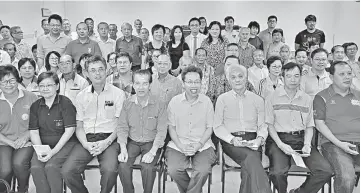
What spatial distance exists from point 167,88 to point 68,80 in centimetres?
107

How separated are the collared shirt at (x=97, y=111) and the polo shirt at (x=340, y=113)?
1.69 m

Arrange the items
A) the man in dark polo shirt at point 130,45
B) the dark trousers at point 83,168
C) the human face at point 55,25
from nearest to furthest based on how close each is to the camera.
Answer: the dark trousers at point 83,168 < the human face at point 55,25 < the man in dark polo shirt at point 130,45

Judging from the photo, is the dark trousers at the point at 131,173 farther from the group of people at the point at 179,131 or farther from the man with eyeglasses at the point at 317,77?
the man with eyeglasses at the point at 317,77

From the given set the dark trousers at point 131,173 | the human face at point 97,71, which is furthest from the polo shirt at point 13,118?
the dark trousers at point 131,173

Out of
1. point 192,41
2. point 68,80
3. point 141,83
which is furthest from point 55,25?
point 141,83

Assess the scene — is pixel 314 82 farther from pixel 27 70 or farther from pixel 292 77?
pixel 27 70

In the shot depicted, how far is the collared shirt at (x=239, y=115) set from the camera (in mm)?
2770

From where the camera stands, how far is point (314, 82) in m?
3.52

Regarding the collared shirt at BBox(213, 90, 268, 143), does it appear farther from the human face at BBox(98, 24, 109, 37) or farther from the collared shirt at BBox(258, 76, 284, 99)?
the human face at BBox(98, 24, 109, 37)

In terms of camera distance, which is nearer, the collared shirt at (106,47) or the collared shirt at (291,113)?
the collared shirt at (291,113)

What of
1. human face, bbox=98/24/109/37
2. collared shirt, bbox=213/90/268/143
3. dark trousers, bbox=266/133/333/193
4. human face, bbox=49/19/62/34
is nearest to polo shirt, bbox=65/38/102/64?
human face, bbox=49/19/62/34

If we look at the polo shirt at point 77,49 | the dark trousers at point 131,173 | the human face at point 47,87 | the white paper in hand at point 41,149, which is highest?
the polo shirt at point 77,49

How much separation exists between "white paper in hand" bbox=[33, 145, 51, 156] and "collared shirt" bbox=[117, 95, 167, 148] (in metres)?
0.55

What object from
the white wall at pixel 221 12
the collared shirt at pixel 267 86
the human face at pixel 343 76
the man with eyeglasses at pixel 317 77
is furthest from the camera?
the white wall at pixel 221 12
